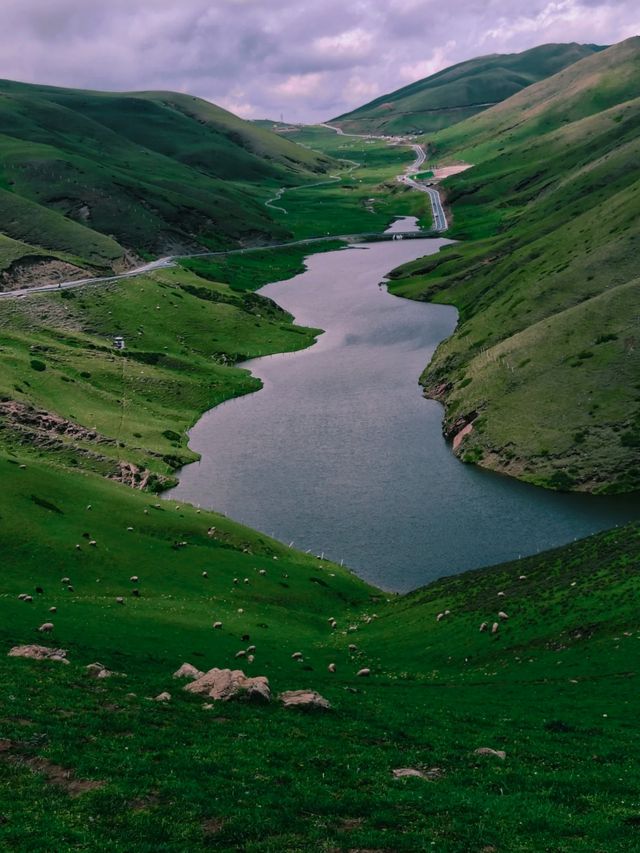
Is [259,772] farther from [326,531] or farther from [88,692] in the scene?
[326,531]

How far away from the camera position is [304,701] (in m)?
35.6

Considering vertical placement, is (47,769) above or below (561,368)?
below

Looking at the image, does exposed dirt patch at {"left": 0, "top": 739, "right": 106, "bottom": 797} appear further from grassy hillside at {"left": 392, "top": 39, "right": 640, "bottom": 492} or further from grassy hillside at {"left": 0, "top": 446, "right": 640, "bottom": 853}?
grassy hillside at {"left": 392, "top": 39, "right": 640, "bottom": 492}

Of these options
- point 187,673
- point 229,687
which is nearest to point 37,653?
point 187,673

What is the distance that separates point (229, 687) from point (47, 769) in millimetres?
11630

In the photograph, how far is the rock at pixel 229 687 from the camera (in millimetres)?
35250

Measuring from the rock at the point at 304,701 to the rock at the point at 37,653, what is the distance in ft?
35.0

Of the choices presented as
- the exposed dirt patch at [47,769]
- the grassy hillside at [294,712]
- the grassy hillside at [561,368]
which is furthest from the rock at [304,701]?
the grassy hillside at [561,368]

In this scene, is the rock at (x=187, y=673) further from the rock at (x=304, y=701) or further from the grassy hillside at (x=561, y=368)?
the grassy hillside at (x=561, y=368)

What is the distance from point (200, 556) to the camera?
229ft

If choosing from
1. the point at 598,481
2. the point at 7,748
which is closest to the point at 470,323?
the point at 598,481

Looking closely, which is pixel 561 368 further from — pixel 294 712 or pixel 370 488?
pixel 294 712

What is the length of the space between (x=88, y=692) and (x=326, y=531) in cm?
5798

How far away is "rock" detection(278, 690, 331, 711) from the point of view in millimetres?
35312
